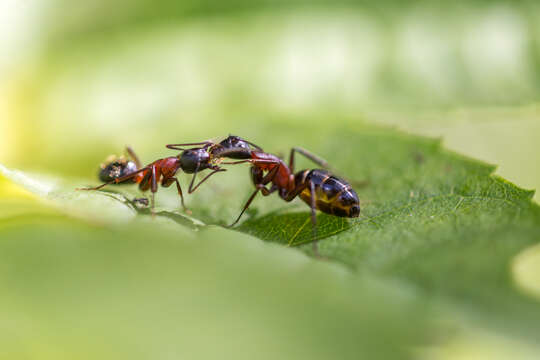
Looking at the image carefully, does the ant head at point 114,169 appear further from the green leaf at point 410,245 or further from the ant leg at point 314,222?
the ant leg at point 314,222

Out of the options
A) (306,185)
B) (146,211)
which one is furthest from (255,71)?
(146,211)

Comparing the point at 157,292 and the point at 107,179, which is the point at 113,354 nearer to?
the point at 157,292

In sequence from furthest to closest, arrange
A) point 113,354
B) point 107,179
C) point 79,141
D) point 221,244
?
point 79,141 → point 107,179 → point 221,244 → point 113,354

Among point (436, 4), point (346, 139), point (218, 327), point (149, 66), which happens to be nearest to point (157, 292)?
point (218, 327)

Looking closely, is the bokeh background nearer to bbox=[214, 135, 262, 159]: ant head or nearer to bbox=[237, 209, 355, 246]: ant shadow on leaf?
bbox=[214, 135, 262, 159]: ant head

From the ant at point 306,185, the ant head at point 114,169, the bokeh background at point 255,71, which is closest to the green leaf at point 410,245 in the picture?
the ant at point 306,185
